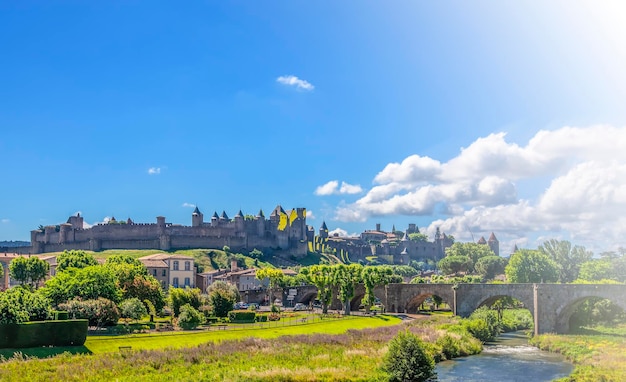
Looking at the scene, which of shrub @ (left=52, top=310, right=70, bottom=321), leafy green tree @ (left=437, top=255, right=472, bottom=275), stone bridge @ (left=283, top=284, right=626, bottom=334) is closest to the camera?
shrub @ (left=52, top=310, right=70, bottom=321)

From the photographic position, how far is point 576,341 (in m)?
50.7

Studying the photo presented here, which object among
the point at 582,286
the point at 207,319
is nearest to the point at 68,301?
the point at 207,319

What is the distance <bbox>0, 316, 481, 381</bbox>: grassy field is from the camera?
31.4 m

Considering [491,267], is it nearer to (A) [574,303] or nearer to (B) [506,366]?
(A) [574,303]

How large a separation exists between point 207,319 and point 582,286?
36.7 meters

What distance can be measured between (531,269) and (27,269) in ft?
243

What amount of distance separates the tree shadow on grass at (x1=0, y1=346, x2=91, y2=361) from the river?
880 inches

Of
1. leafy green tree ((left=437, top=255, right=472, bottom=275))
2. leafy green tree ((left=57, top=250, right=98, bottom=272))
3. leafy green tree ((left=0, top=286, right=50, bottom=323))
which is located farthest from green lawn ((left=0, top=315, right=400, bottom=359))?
leafy green tree ((left=437, top=255, right=472, bottom=275))

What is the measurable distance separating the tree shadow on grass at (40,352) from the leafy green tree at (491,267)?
333 feet

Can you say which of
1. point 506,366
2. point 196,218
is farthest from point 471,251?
point 506,366

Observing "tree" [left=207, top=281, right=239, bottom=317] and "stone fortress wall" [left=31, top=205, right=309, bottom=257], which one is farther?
"stone fortress wall" [left=31, top=205, right=309, bottom=257]

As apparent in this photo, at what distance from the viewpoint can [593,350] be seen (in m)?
45.6

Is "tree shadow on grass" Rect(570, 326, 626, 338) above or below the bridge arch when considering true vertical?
below

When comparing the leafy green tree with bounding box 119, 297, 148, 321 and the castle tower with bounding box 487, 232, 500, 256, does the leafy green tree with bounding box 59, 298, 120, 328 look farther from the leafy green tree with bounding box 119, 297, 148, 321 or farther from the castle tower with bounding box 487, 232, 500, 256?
the castle tower with bounding box 487, 232, 500, 256
